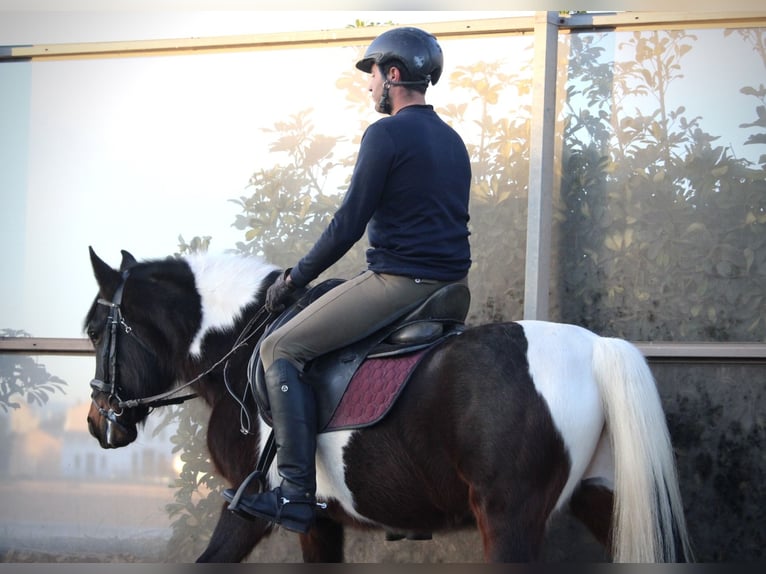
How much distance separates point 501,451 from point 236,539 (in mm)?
1505

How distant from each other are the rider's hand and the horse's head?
527 millimetres

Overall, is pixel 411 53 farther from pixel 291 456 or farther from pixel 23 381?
pixel 23 381

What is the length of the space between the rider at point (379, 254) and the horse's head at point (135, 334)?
84 centimetres

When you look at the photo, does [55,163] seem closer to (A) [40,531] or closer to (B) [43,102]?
(B) [43,102]

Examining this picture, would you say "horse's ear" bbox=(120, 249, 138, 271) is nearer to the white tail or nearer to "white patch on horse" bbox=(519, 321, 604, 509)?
"white patch on horse" bbox=(519, 321, 604, 509)

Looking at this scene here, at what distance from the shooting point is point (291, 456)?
3898mm

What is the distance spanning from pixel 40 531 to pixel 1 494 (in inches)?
15.3

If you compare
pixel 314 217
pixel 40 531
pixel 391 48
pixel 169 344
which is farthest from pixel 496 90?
pixel 40 531

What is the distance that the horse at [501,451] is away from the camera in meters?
3.52

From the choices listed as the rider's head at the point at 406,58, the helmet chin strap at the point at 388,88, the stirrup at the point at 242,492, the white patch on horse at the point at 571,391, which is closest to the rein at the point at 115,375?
the stirrup at the point at 242,492

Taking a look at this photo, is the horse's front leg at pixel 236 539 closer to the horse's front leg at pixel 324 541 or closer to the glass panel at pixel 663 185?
the horse's front leg at pixel 324 541

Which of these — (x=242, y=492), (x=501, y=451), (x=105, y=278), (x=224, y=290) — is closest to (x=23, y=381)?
(x=105, y=278)

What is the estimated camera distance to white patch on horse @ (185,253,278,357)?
4.69m

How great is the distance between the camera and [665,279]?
212 inches
